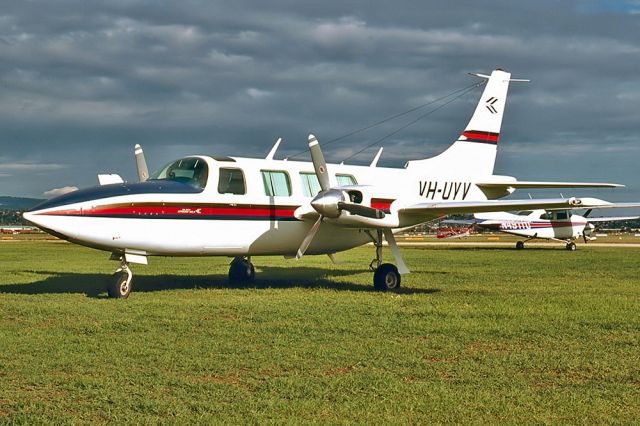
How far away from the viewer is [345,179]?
839 inches

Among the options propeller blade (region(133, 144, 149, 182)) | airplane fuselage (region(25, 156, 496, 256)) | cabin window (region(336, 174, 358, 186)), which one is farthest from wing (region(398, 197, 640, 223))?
propeller blade (region(133, 144, 149, 182))

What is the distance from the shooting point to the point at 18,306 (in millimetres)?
14773

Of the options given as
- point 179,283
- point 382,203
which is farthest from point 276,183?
point 179,283

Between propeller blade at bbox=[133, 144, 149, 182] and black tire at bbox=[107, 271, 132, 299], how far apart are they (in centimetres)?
504

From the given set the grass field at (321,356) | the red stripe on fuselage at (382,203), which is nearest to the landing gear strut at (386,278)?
the grass field at (321,356)

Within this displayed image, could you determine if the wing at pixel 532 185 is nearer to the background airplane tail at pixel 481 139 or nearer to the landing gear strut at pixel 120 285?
the background airplane tail at pixel 481 139

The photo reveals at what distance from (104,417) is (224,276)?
58.5 feet

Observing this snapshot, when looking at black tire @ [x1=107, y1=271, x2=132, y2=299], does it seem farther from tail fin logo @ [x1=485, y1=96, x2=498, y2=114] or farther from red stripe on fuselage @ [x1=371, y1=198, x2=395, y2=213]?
tail fin logo @ [x1=485, y1=96, x2=498, y2=114]

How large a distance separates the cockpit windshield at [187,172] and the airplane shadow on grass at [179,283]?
322 centimetres

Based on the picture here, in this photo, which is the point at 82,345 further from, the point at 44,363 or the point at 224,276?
the point at 224,276

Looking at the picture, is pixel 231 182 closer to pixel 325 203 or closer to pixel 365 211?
pixel 325 203

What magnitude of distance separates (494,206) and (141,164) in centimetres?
1022

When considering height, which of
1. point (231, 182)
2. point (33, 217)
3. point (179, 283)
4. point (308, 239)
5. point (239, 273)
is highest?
point (231, 182)

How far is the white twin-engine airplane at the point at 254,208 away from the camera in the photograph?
16109mm
